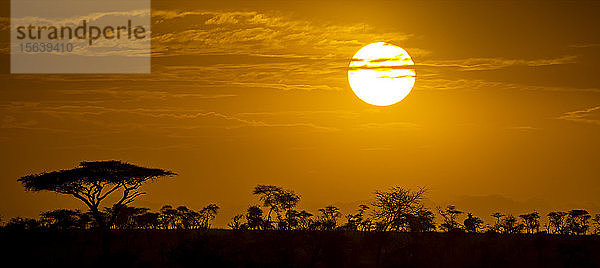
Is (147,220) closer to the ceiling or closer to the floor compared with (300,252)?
closer to the ceiling

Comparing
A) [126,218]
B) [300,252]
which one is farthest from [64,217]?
[300,252]

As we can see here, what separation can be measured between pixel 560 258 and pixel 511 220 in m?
51.1

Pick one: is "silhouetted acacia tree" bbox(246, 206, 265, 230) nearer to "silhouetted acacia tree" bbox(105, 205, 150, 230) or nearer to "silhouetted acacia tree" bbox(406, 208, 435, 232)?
"silhouetted acacia tree" bbox(105, 205, 150, 230)

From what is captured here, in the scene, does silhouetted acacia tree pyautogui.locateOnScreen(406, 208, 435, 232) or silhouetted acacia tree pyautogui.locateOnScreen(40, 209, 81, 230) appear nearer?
silhouetted acacia tree pyautogui.locateOnScreen(406, 208, 435, 232)

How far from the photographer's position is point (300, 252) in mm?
43625

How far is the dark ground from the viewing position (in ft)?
125

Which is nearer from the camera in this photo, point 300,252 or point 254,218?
point 300,252

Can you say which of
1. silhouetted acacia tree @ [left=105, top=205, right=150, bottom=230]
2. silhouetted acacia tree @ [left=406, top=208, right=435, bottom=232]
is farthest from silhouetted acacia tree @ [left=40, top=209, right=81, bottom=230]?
silhouetted acacia tree @ [left=406, top=208, right=435, bottom=232]

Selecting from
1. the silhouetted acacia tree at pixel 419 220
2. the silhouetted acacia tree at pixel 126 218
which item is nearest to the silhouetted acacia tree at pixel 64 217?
the silhouetted acacia tree at pixel 126 218

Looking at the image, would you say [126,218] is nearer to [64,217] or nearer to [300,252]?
[64,217]

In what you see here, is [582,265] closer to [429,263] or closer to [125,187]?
[429,263]

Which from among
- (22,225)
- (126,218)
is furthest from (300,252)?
(126,218)

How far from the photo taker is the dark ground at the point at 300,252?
125 ft

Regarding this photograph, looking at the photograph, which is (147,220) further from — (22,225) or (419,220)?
(419,220)
